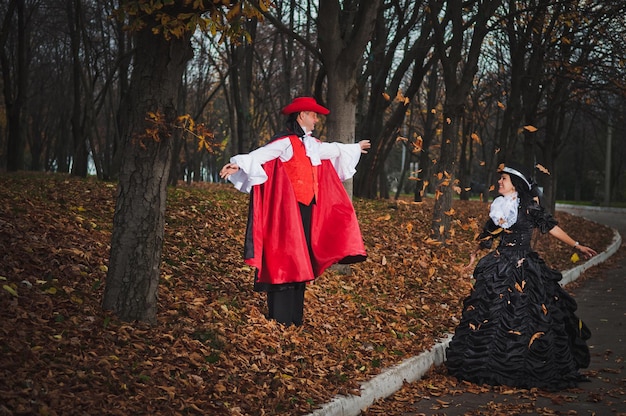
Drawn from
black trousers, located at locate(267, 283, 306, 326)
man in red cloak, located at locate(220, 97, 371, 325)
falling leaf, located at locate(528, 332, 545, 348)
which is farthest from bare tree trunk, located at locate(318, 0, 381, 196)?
falling leaf, located at locate(528, 332, 545, 348)

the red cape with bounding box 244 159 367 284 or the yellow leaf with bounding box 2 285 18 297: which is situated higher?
the red cape with bounding box 244 159 367 284

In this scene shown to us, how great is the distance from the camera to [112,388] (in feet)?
17.5

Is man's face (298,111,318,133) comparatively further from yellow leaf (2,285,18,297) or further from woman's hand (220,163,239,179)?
yellow leaf (2,285,18,297)

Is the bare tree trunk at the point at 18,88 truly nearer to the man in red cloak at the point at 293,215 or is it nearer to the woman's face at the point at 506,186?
the man in red cloak at the point at 293,215

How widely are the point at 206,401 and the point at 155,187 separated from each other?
1.98 m

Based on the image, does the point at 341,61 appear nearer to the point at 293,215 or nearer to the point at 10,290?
the point at 293,215

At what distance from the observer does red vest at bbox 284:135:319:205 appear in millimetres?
8109

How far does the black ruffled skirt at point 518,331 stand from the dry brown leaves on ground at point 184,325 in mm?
746

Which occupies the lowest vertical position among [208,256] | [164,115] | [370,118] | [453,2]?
[208,256]

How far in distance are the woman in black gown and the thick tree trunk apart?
131 inches

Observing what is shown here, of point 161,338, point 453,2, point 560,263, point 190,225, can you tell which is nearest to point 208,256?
point 190,225

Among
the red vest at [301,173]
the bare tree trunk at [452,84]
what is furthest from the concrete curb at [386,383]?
the bare tree trunk at [452,84]

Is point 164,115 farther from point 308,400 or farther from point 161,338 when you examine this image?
point 308,400

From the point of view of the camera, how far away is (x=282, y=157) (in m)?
8.04
